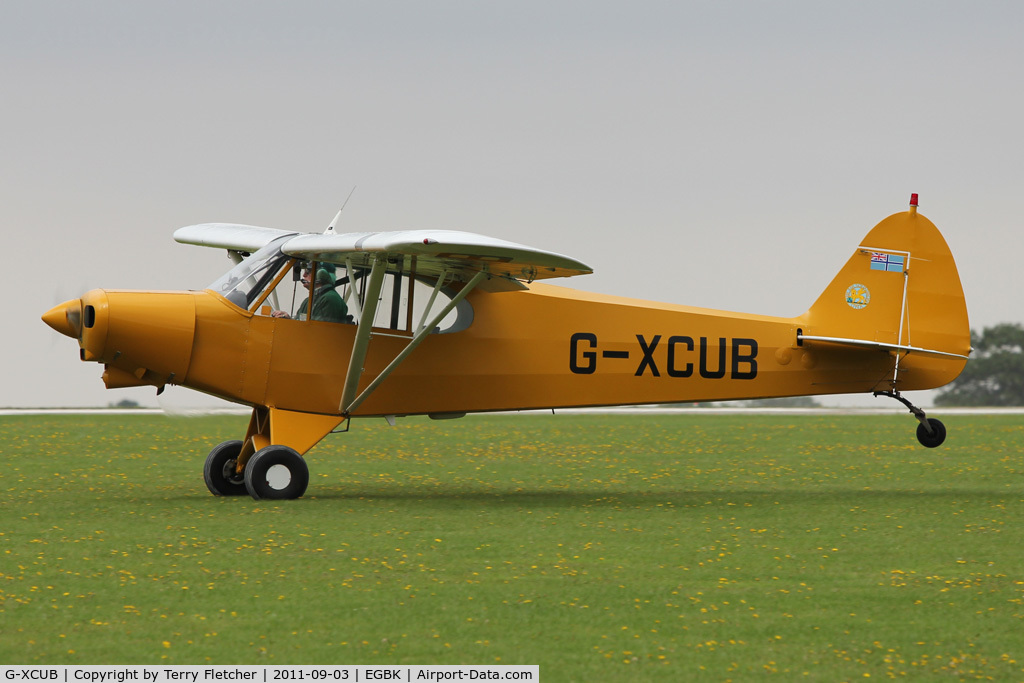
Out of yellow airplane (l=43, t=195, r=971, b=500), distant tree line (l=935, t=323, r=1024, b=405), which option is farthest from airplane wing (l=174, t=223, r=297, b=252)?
Answer: distant tree line (l=935, t=323, r=1024, b=405)

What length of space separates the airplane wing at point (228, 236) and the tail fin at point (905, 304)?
297 inches

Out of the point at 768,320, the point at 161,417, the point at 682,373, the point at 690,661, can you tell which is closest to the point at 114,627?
the point at 690,661

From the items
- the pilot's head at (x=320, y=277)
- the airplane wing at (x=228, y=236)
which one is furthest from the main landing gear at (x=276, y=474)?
the airplane wing at (x=228, y=236)

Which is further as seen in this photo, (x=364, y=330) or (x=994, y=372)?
(x=994, y=372)

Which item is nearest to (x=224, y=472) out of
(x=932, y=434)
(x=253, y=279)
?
(x=253, y=279)

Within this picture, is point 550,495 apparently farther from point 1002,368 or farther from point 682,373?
point 1002,368

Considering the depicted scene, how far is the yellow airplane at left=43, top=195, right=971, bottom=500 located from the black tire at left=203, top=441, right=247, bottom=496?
2cm

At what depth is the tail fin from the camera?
16.4 meters

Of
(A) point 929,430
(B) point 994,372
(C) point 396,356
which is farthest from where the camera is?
(B) point 994,372

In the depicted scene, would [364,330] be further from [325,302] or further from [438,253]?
[438,253]

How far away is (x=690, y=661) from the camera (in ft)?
22.9

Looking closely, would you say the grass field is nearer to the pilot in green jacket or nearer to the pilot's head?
the pilot in green jacket

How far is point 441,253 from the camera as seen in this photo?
1291 cm

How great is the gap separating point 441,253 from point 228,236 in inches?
212
